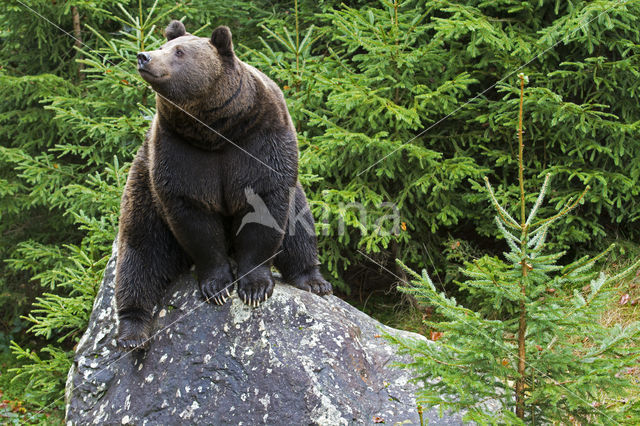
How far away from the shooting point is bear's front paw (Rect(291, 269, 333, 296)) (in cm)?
433

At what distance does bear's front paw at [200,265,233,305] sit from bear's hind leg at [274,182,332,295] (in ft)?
1.85

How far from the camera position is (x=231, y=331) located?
3730mm

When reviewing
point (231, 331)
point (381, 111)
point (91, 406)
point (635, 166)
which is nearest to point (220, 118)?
point (231, 331)

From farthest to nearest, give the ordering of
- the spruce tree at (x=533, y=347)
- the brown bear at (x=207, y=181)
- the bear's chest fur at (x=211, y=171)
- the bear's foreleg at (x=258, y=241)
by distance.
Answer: the bear's foreleg at (x=258, y=241), the bear's chest fur at (x=211, y=171), the brown bear at (x=207, y=181), the spruce tree at (x=533, y=347)

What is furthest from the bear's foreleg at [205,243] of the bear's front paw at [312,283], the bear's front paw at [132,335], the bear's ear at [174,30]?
the bear's ear at [174,30]

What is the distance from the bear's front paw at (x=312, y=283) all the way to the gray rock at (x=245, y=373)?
20 cm

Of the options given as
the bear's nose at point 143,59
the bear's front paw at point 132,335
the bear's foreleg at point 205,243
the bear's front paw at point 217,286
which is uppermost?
the bear's nose at point 143,59

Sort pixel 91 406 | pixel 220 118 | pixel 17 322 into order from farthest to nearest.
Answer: pixel 17 322, pixel 91 406, pixel 220 118

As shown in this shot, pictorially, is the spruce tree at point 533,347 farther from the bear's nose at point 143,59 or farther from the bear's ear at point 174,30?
the bear's ear at point 174,30

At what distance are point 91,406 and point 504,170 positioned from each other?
4316mm

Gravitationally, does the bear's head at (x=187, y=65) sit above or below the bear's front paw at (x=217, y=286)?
above

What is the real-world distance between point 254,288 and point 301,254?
2.14 feet

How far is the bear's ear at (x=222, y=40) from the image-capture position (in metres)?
3.51

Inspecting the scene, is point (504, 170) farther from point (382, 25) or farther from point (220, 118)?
point (220, 118)
